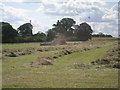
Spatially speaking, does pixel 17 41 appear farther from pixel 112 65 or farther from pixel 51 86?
pixel 51 86

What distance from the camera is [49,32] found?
317ft

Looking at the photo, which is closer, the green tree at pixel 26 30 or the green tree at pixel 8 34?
the green tree at pixel 8 34

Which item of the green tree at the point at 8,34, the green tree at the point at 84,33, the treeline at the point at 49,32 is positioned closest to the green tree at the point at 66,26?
the treeline at the point at 49,32

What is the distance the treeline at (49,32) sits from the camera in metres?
79.8

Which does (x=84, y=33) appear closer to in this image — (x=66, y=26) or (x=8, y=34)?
(x=66, y=26)

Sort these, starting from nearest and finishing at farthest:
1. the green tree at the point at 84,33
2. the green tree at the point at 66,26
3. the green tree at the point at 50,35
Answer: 1. the green tree at the point at 50,35
2. the green tree at the point at 84,33
3. the green tree at the point at 66,26

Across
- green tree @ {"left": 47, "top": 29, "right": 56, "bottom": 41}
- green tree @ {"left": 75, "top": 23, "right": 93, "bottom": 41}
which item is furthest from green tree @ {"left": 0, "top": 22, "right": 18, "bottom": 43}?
green tree @ {"left": 75, "top": 23, "right": 93, "bottom": 41}

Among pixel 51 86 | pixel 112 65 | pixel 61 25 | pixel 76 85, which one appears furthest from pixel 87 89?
pixel 61 25

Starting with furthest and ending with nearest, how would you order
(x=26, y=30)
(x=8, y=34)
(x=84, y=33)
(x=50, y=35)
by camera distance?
(x=26, y=30)
(x=84, y=33)
(x=50, y=35)
(x=8, y=34)

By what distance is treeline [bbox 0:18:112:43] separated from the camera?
262ft

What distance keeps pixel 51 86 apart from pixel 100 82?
2.40m

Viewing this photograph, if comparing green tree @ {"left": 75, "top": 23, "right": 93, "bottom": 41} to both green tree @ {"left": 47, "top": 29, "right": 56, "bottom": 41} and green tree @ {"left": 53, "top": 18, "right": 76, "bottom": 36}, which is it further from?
green tree @ {"left": 47, "top": 29, "right": 56, "bottom": 41}

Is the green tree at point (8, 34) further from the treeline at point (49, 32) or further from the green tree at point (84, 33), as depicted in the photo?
the green tree at point (84, 33)

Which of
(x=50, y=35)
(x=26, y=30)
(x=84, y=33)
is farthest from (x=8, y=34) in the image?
(x=84, y=33)
